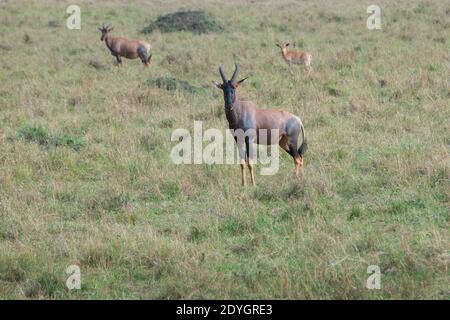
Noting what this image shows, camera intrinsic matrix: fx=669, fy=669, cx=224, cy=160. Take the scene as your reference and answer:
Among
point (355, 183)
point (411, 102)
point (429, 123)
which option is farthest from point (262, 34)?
point (355, 183)

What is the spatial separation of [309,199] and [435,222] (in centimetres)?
155

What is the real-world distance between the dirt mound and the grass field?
4.88 m

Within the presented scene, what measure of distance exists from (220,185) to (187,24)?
56.1ft

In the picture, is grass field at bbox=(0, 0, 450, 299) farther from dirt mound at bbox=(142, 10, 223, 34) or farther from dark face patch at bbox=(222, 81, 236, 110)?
dirt mound at bbox=(142, 10, 223, 34)

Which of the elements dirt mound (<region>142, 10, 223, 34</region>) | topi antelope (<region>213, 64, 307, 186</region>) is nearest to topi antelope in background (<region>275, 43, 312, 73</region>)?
dirt mound (<region>142, 10, 223, 34</region>)

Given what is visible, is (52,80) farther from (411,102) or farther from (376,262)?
(376,262)

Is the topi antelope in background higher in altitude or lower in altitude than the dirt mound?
lower

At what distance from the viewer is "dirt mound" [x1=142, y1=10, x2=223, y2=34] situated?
2502cm

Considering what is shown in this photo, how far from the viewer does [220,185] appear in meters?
9.17

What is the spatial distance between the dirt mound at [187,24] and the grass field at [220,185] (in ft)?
16.0

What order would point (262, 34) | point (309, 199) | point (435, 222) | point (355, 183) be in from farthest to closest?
point (262, 34)
point (355, 183)
point (309, 199)
point (435, 222)

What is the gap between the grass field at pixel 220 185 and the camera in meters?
6.29

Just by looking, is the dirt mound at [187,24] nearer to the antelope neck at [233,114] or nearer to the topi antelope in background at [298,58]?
the topi antelope in background at [298,58]
